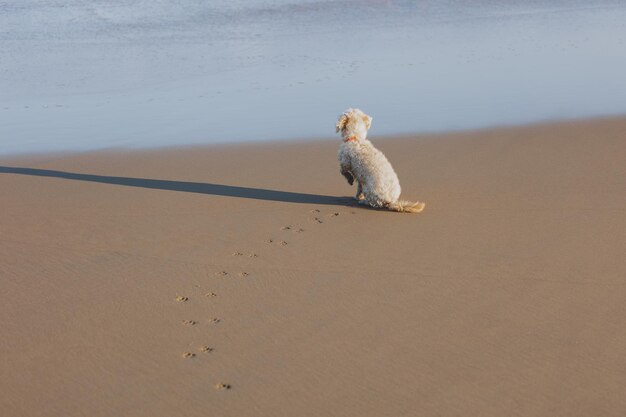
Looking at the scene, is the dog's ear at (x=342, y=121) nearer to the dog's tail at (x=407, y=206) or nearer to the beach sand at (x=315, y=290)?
the beach sand at (x=315, y=290)

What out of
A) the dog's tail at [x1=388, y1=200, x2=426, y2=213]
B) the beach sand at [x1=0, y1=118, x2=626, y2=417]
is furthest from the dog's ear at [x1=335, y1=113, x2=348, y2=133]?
the dog's tail at [x1=388, y1=200, x2=426, y2=213]

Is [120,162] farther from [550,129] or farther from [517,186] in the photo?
[550,129]

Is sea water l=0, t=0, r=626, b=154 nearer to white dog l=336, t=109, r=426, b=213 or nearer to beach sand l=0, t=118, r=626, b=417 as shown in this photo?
beach sand l=0, t=118, r=626, b=417

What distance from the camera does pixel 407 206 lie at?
6953 millimetres

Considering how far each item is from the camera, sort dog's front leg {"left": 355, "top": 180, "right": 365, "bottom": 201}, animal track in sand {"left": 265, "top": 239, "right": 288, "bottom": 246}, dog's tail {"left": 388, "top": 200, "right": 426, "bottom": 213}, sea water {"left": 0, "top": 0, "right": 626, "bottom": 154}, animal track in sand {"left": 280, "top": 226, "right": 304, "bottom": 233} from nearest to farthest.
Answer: animal track in sand {"left": 265, "top": 239, "right": 288, "bottom": 246} < animal track in sand {"left": 280, "top": 226, "right": 304, "bottom": 233} < dog's tail {"left": 388, "top": 200, "right": 426, "bottom": 213} < dog's front leg {"left": 355, "top": 180, "right": 365, "bottom": 201} < sea water {"left": 0, "top": 0, "right": 626, "bottom": 154}

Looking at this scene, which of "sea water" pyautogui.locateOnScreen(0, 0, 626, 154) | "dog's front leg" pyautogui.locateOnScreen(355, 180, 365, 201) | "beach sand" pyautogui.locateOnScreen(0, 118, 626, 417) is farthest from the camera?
"sea water" pyautogui.locateOnScreen(0, 0, 626, 154)

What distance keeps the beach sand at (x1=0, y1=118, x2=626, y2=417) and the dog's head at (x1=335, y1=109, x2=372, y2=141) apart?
626 millimetres

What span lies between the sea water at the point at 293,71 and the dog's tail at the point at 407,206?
2.79 m

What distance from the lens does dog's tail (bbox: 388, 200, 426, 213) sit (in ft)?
22.7

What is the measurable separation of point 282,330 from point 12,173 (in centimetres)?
494

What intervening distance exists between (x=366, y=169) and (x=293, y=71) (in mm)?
6192

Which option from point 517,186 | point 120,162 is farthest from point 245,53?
point 517,186

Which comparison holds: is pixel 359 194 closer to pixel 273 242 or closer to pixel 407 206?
pixel 407 206

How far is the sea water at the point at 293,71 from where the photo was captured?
10.1 m
